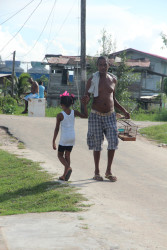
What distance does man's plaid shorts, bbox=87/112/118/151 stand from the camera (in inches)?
275

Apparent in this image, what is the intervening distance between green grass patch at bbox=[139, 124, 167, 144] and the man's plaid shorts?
229 inches

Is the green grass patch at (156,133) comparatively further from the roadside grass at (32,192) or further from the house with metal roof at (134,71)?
the house with metal roof at (134,71)

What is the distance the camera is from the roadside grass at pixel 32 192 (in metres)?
5.55

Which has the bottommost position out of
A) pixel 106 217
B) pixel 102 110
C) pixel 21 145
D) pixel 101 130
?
pixel 21 145

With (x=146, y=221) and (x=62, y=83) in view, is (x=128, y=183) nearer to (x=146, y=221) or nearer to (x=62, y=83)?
(x=146, y=221)

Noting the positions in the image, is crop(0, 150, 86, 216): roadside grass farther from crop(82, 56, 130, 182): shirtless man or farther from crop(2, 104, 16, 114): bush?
crop(2, 104, 16, 114): bush

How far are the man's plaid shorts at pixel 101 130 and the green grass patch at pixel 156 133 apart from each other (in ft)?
19.1

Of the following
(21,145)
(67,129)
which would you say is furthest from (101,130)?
(21,145)

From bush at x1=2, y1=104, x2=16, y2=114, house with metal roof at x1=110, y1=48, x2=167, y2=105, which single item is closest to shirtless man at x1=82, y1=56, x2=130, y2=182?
bush at x1=2, y1=104, x2=16, y2=114

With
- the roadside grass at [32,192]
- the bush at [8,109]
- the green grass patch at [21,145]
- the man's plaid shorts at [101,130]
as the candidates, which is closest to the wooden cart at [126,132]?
the man's plaid shorts at [101,130]

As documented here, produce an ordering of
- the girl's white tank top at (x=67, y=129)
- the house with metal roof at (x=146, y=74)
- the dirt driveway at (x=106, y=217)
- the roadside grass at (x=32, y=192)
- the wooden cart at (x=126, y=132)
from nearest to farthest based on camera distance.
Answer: the dirt driveway at (x=106, y=217), the roadside grass at (x=32, y=192), the girl's white tank top at (x=67, y=129), the wooden cart at (x=126, y=132), the house with metal roof at (x=146, y=74)

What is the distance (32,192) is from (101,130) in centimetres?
144

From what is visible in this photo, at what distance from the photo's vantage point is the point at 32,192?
6617mm

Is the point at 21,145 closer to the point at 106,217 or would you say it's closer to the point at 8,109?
the point at 106,217
